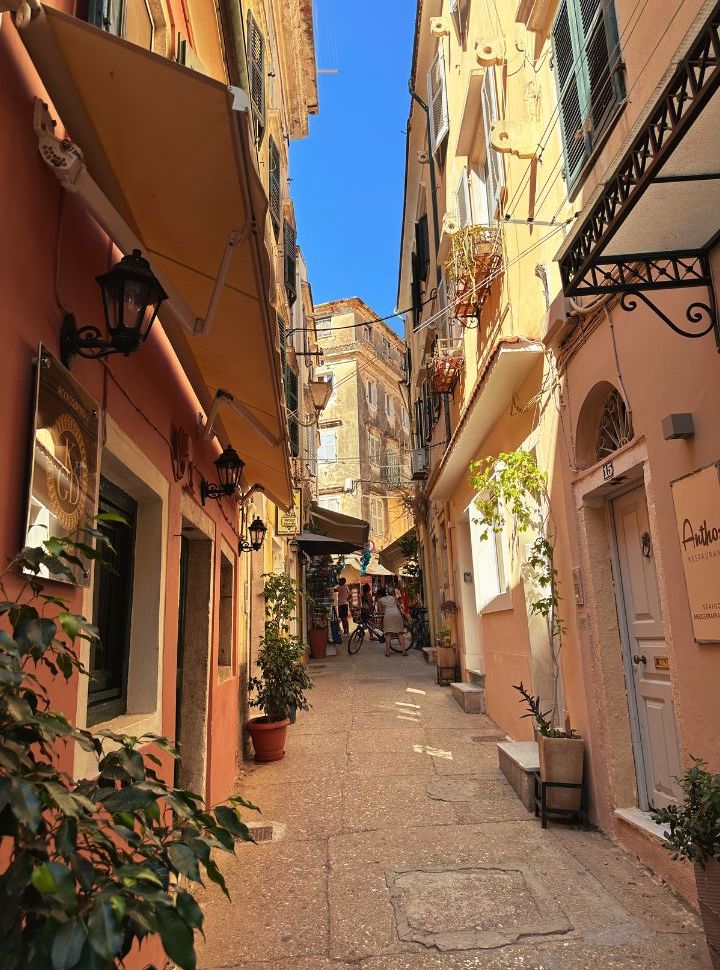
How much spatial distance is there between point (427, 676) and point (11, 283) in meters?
12.2

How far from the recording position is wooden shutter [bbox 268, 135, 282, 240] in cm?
1152

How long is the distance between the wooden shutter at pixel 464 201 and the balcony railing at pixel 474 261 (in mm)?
1246

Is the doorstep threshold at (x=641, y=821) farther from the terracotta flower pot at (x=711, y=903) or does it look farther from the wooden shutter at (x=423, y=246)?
the wooden shutter at (x=423, y=246)

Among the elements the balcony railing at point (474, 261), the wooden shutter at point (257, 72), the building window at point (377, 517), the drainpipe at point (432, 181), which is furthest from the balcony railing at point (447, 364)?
the building window at point (377, 517)

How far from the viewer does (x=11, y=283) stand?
6.40ft

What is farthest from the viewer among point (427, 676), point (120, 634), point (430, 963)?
point (427, 676)

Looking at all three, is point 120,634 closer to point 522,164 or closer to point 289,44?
point 522,164

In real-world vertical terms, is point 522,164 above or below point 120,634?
above

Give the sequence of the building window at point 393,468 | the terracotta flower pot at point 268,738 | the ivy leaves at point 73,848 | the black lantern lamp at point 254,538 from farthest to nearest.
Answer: the building window at point 393,468 → the black lantern lamp at point 254,538 → the terracotta flower pot at point 268,738 → the ivy leaves at point 73,848

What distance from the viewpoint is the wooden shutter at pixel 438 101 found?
36.7 ft

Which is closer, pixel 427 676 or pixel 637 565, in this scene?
pixel 637 565

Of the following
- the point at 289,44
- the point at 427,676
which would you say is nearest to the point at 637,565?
the point at 427,676

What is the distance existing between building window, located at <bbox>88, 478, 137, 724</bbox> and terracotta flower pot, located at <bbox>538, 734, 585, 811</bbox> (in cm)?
314

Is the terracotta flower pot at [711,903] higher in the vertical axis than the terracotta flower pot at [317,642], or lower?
lower
